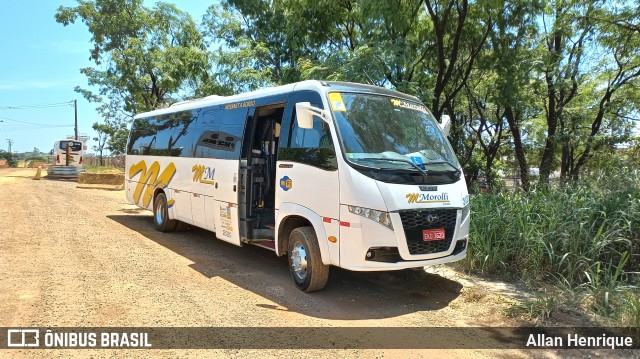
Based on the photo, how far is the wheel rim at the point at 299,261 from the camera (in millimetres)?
5789

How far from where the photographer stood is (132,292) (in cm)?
561

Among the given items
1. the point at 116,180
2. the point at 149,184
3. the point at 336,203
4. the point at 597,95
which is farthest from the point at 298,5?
the point at 116,180

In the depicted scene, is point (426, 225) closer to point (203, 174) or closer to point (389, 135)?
point (389, 135)

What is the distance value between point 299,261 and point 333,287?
64cm

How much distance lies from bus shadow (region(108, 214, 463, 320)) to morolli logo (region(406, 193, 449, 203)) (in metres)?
1.33

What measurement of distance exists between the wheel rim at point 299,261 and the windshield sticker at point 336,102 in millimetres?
1857

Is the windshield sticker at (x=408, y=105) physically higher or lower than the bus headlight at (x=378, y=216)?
higher

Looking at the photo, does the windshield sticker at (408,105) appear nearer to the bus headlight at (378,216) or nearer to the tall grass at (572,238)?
the bus headlight at (378,216)

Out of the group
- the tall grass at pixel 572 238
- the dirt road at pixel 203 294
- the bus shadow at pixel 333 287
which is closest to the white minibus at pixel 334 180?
the bus shadow at pixel 333 287

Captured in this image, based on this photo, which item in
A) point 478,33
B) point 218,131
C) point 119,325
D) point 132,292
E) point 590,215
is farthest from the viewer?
point 478,33

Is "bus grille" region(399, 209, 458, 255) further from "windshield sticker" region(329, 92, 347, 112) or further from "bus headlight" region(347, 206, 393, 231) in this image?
"windshield sticker" region(329, 92, 347, 112)

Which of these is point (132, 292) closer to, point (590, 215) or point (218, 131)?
point (218, 131)

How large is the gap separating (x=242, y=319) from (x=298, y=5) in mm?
10515

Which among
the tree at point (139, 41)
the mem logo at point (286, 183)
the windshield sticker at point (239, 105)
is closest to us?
the mem logo at point (286, 183)
